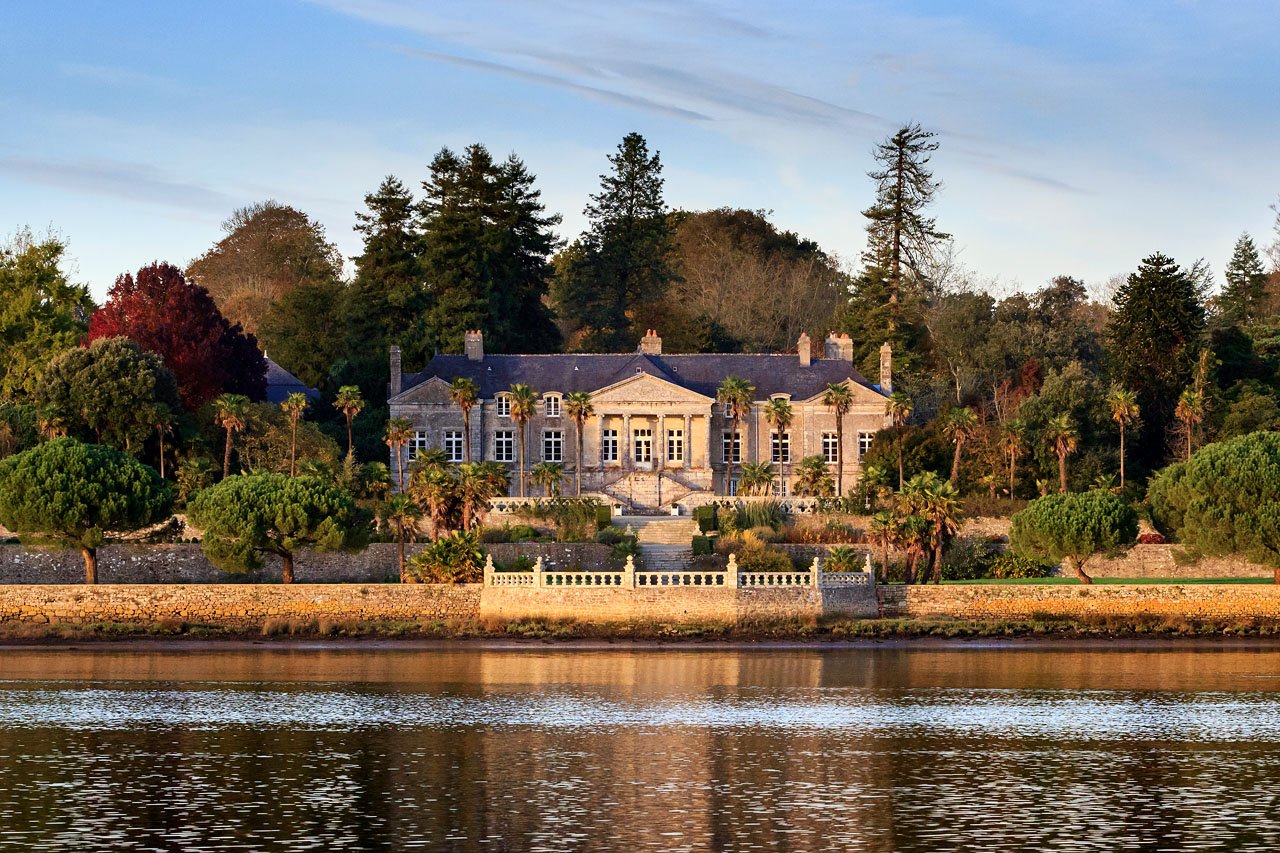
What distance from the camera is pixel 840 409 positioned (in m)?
71.9

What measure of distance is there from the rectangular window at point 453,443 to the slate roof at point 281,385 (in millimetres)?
8697

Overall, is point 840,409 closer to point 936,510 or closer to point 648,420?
point 648,420

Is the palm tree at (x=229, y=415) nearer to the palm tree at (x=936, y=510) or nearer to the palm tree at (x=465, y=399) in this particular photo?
the palm tree at (x=465, y=399)

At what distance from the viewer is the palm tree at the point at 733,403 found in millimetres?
72062

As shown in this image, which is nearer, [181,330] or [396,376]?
[181,330]

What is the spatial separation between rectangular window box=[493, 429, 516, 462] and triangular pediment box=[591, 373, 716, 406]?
385 cm

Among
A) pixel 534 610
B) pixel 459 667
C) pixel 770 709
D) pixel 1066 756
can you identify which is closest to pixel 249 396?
pixel 534 610

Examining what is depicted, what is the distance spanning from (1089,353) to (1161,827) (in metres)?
59.8

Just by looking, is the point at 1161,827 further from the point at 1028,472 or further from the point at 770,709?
the point at 1028,472

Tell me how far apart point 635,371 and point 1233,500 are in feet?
98.7

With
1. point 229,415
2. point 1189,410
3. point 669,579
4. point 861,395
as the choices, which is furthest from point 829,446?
point 669,579

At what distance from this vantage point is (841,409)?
72.1 m

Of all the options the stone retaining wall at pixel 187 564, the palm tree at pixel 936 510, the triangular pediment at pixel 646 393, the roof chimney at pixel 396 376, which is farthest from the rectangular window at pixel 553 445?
the palm tree at pixel 936 510

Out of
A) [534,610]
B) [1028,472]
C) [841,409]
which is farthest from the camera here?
[841,409]
